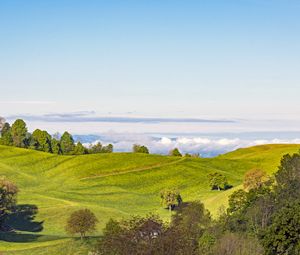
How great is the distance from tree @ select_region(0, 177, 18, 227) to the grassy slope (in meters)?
6.12

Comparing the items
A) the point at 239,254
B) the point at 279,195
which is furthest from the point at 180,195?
the point at 239,254

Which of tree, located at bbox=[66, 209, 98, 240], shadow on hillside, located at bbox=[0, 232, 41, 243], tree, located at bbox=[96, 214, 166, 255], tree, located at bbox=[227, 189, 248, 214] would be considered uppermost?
tree, located at bbox=[96, 214, 166, 255]

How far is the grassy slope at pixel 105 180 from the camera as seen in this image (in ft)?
403

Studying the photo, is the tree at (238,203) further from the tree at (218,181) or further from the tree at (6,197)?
the tree at (6,197)

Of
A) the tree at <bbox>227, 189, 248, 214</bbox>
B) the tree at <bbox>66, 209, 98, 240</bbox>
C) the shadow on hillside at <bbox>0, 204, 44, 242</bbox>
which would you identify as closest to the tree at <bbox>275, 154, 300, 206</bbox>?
the tree at <bbox>227, 189, 248, 214</bbox>

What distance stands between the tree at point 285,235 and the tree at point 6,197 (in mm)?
65934

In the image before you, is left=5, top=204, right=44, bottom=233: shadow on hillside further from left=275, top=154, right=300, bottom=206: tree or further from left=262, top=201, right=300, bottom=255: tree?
left=262, top=201, right=300, bottom=255: tree

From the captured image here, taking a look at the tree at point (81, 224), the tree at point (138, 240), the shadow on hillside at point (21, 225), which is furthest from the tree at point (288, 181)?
the tree at point (138, 240)

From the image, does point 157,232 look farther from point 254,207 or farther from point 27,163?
point 27,163

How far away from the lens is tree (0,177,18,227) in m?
115

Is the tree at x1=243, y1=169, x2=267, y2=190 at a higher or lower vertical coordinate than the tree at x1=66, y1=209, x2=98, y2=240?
higher

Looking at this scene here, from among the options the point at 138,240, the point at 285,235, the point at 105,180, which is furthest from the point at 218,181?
the point at 138,240

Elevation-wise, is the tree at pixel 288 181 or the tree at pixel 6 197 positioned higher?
the tree at pixel 288 181

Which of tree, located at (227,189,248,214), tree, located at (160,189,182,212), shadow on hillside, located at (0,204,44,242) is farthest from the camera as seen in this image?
tree, located at (160,189,182,212)
